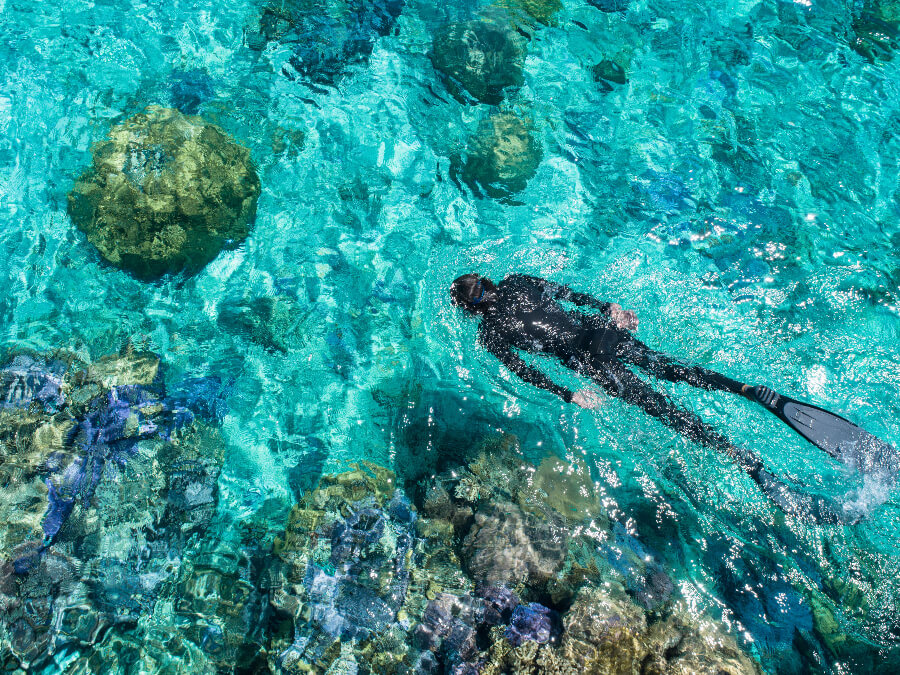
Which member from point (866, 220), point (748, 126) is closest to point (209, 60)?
point (748, 126)

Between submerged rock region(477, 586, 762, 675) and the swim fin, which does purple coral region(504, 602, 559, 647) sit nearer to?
submerged rock region(477, 586, 762, 675)

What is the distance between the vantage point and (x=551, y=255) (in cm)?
723

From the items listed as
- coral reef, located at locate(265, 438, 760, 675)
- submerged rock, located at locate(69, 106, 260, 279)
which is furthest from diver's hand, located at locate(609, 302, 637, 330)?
submerged rock, located at locate(69, 106, 260, 279)

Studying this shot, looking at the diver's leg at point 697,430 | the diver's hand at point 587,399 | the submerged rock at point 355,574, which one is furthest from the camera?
the diver's hand at point 587,399

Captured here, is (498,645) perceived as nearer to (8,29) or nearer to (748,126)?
(748,126)

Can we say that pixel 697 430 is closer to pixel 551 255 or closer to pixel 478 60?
pixel 551 255

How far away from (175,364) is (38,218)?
3029mm

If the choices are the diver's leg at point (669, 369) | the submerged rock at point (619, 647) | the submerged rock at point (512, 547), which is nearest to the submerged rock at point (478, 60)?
the diver's leg at point (669, 369)

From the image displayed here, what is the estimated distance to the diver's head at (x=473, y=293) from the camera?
6.35m

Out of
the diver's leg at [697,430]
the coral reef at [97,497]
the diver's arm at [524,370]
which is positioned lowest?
the coral reef at [97,497]

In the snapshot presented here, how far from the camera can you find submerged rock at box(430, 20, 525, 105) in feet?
28.2

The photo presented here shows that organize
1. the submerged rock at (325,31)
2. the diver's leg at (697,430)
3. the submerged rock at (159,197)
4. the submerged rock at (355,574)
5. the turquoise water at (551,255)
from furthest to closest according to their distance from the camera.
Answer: the submerged rock at (325,31) → the submerged rock at (159,197) → the turquoise water at (551,255) → the diver's leg at (697,430) → the submerged rock at (355,574)

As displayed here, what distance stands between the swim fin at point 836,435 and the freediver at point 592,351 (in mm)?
199

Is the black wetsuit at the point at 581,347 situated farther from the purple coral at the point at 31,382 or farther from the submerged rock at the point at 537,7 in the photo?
the submerged rock at the point at 537,7
